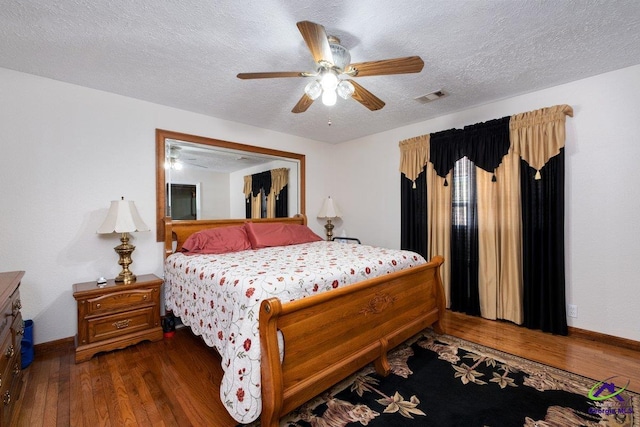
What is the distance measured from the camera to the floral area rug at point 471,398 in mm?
1629

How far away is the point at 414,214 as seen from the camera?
3.81 meters

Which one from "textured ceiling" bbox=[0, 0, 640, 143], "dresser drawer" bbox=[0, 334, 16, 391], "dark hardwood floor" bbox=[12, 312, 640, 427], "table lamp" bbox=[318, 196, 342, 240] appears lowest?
"dark hardwood floor" bbox=[12, 312, 640, 427]

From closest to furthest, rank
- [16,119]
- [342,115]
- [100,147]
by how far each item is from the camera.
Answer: [16,119] < [100,147] < [342,115]

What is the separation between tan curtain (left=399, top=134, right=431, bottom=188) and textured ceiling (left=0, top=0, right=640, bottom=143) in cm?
83

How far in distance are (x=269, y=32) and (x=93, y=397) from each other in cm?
272

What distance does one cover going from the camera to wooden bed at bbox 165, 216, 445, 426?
57.6 inches

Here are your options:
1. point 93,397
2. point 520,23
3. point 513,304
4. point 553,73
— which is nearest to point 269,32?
point 520,23

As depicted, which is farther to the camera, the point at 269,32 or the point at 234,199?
the point at 234,199

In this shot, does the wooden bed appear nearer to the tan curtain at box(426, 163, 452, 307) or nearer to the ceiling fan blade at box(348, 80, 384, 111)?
the tan curtain at box(426, 163, 452, 307)

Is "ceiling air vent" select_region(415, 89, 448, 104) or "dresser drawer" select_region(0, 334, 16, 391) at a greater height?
"ceiling air vent" select_region(415, 89, 448, 104)

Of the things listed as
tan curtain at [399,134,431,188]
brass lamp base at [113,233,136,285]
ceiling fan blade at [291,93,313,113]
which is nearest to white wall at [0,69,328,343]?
brass lamp base at [113,233,136,285]

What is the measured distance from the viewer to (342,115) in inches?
138

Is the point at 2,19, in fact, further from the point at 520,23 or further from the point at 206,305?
the point at 520,23

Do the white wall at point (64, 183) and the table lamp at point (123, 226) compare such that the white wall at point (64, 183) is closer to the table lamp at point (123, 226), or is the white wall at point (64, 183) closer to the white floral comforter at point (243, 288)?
the table lamp at point (123, 226)
